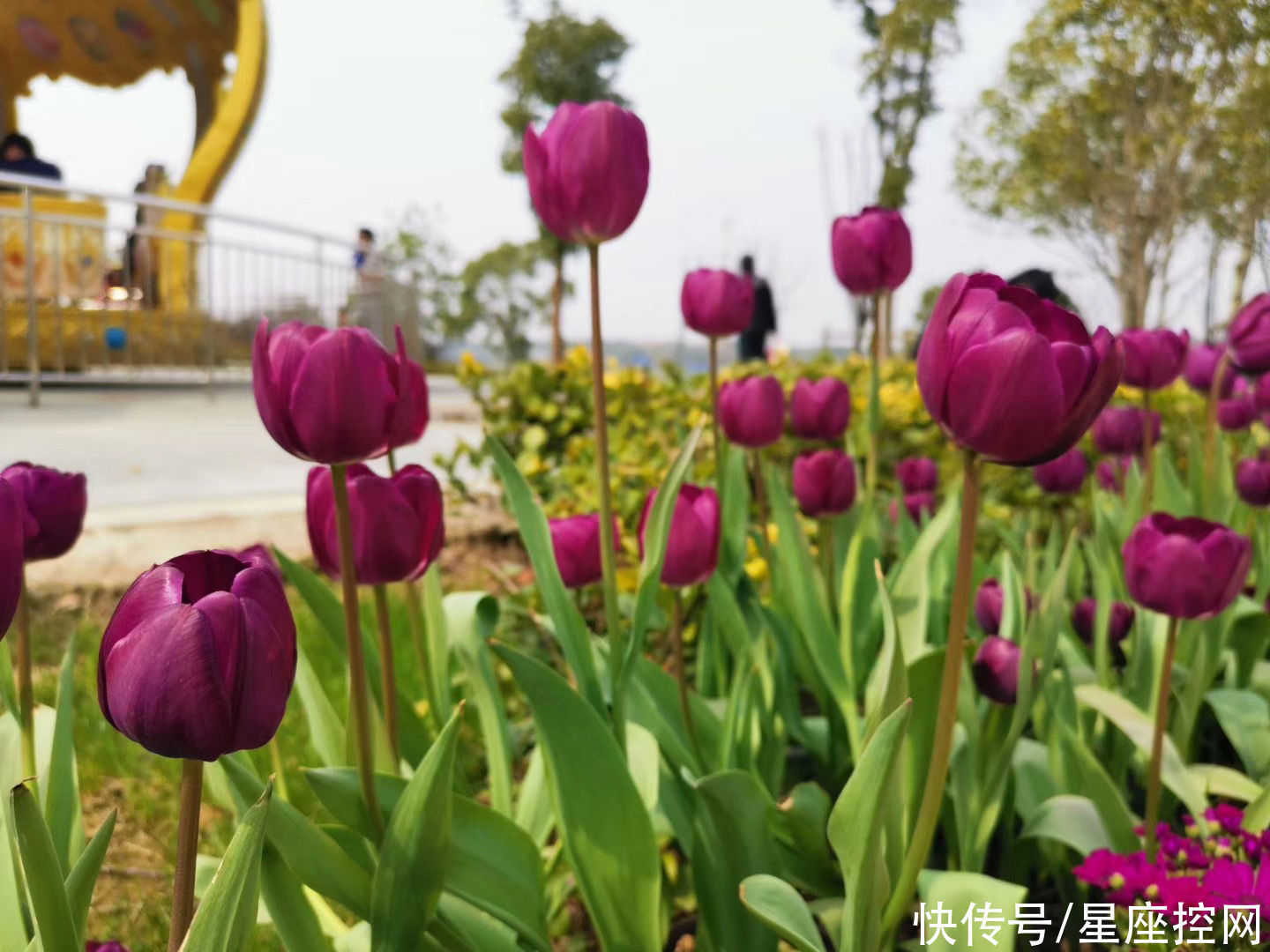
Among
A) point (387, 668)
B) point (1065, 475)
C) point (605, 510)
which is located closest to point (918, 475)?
point (1065, 475)

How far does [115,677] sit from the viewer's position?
58 centimetres

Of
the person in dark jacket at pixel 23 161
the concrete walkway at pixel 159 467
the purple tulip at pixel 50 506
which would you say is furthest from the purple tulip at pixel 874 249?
the person in dark jacket at pixel 23 161

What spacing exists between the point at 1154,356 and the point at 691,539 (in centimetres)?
121

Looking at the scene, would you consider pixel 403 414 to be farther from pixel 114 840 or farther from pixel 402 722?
pixel 114 840

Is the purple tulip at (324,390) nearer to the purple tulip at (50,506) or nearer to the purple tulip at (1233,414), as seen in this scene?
the purple tulip at (50,506)

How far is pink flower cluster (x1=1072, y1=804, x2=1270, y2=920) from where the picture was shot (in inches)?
38.4

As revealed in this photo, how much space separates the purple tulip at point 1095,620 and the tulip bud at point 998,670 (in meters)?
0.38

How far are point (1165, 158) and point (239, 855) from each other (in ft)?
61.2

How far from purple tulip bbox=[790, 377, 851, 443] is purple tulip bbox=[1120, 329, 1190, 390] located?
2.01ft

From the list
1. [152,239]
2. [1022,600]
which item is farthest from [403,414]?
[152,239]

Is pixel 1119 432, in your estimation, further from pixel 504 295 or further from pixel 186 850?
pixel 504 295

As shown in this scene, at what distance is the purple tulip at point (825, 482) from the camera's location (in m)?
1.64

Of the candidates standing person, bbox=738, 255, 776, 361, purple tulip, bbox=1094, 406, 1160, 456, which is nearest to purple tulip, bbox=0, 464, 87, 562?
purple tulip, bbox=1094, 406, 1160, 456

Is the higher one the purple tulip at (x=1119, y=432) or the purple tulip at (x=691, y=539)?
the purple tulip at (x=1119, y=432)
